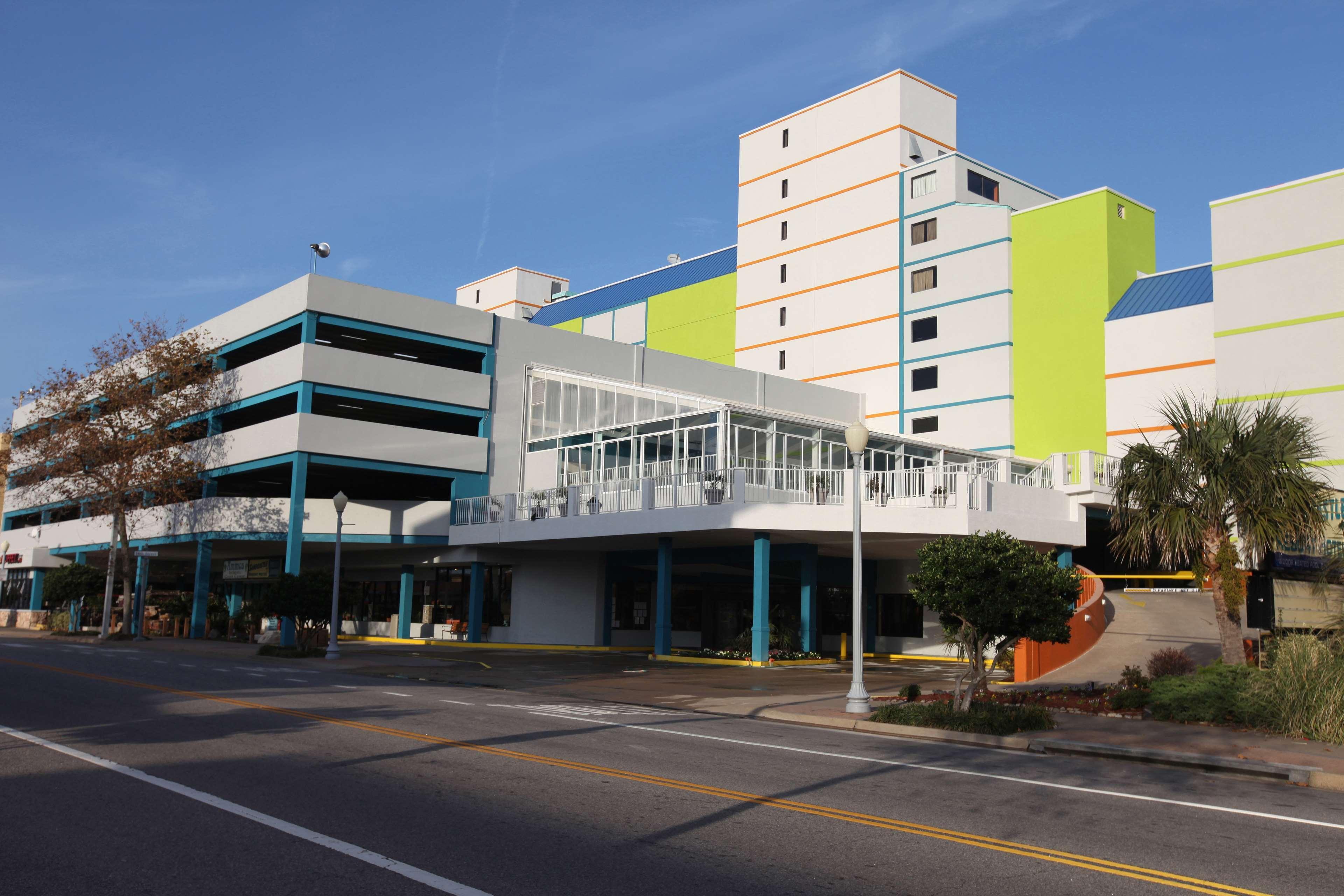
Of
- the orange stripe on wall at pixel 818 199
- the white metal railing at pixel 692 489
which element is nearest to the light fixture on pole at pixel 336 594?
the white metal railing at pixel 692 489

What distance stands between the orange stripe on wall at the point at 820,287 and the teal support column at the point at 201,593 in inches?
1108

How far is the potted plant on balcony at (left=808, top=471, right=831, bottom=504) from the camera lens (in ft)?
96.6

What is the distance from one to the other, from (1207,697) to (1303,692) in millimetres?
1359

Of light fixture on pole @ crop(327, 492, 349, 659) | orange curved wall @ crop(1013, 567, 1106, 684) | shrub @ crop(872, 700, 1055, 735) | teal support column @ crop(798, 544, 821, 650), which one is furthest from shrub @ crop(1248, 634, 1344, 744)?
light fixture on pole @ crop(327, 492, 349, 659)

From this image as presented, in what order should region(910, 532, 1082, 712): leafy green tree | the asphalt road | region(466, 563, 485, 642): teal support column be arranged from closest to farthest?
the asphalt road → region(910, 532, 1082, 712): leafy green tree → region(466, 563, 485, 642): teal support column

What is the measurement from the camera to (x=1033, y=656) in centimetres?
2445

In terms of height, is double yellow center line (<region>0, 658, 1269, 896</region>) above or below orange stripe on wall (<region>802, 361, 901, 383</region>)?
below

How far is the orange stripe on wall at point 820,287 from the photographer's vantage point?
47812mm

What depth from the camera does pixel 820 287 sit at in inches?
2000

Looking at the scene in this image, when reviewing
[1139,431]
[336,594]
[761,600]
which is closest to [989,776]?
[761,600]

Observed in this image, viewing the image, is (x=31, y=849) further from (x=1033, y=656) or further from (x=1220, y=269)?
(x=1220, y=269)

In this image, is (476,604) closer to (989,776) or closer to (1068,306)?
(1068,306)

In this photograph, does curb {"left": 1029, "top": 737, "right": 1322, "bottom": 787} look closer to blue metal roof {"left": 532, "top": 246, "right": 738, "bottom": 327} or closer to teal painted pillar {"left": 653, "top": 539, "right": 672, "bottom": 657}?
teal painted pillar {"left": 653, "top": 539, "right": 672, "bottom": 657}

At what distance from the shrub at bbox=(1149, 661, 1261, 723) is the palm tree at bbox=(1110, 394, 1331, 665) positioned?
79.9 inches
